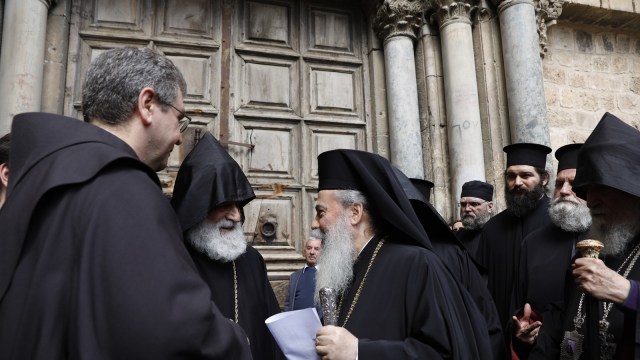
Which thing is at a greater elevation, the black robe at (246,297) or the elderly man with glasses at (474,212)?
the elderly man with glasses at (474,212)

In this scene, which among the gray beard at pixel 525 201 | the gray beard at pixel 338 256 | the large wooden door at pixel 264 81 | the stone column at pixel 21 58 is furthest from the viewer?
the large wooden door at pixel 264 81

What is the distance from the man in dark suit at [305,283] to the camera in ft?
17.4

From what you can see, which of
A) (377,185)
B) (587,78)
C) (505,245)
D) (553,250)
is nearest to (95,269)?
(377,185)

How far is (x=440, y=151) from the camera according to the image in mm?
6531

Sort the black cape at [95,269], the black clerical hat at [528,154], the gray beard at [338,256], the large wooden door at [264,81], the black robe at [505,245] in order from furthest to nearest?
the large wooden door at [264,81], the black clerical hat at [528,154], the black robe at [505,245], the gray beard at [338,256], the black cape at [95,269]

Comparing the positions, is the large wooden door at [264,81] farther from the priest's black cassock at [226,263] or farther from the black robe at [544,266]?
the black robe at [544,266]

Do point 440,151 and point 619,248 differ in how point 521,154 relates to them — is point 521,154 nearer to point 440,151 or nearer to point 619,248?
point 440,151

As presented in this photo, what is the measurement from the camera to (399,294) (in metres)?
2.31

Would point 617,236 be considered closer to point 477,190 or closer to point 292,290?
point 477,190

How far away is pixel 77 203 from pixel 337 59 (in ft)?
18.9

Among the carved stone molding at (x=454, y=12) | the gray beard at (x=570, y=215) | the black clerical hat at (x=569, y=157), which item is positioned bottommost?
the gray beard at (x=570, y=215)

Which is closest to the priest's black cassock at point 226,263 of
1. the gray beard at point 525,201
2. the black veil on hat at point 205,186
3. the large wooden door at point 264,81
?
the black veil on hat at point 205,186

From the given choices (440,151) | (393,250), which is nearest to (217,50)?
(440,151)

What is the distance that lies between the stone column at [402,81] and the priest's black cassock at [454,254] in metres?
2.95
